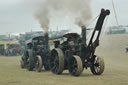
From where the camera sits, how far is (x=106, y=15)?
1452 centimetres

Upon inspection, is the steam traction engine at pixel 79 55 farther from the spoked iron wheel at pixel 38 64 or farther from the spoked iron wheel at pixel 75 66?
the spoked iron wheel at pixel 38 64

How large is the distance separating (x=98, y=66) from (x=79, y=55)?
3.83ft

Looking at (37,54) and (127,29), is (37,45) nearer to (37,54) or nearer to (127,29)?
(37,54)

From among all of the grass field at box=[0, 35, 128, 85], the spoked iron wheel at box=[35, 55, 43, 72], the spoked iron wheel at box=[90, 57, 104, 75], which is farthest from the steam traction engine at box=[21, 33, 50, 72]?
the spoked iron wheel at box=[90, 57, 104, 75]

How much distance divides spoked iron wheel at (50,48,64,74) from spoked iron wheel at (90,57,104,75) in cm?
173

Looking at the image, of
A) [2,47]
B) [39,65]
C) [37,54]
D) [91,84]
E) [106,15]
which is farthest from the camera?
[2,47]

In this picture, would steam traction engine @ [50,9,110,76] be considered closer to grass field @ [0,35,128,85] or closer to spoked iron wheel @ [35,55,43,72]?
grass field @ [0,35,128,85]

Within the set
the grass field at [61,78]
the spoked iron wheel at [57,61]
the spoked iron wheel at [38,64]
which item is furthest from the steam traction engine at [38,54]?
the spoked iron wheel at [57,61]

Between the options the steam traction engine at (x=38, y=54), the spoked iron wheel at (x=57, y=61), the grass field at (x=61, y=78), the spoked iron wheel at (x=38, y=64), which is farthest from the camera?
the steam traction engine at (x=38, y=54)

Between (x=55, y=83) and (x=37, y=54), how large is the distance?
8074 mm

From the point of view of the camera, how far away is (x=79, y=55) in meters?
15.5

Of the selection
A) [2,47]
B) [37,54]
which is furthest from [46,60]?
[2,47]

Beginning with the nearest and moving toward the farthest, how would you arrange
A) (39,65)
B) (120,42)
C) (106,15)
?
(106,15), (39,65), (120,42)

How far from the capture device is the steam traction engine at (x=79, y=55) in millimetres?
14609
